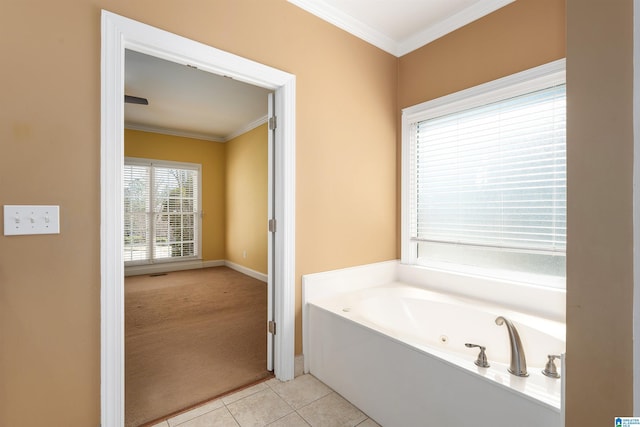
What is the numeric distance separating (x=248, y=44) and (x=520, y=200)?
213 centimetres

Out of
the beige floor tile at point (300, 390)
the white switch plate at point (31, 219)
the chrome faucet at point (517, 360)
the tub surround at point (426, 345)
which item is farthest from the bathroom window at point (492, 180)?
the white switch plate at point (31, 219)

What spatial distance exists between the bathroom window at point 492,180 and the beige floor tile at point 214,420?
1.87 metres

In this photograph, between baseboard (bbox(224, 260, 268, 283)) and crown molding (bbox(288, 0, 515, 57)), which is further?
baseboard (bbox(224, 260, 268, 283))

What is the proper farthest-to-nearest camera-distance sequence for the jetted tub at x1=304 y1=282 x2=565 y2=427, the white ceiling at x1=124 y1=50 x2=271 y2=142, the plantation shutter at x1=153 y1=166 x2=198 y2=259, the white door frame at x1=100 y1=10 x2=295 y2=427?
the plantation shutter at x1=153 y1=166 x2=198 y2=259 < the white ceiling at x1=124 y1=50 x2=271 y2=142 < the white door frame at x1=100 y1=10 x2=295 y2=427 < the jetted tub at x1=304 y1=282 x2=565 y2=427

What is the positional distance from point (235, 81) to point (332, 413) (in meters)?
3.41

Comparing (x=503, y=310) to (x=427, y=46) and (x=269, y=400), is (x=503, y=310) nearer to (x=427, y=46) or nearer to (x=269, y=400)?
(x=269, y=400)

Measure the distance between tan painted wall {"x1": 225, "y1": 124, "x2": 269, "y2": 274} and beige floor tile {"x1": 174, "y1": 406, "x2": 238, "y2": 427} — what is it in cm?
310

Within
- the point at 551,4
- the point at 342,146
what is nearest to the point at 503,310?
the point at 342,146

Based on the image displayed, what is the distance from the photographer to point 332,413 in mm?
1722

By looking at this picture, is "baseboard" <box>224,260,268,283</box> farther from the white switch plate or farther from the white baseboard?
the white switch plate

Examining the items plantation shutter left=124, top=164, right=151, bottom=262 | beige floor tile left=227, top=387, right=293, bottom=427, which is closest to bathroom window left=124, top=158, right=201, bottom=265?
plantation shutter left=124, top=164, right=151, bottom=262

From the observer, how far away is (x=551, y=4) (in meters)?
1.87

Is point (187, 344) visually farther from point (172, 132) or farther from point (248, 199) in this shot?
point (172, 132)

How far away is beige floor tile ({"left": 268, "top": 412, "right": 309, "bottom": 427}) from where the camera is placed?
63.8 inches
